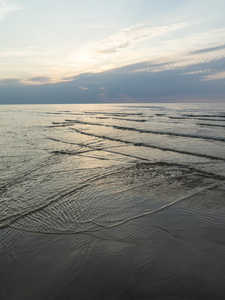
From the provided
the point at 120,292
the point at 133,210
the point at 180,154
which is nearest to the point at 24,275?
the point at 120,292

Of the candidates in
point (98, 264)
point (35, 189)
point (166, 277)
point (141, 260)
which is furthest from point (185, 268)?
point (35, 189)

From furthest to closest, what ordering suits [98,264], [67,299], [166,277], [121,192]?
[121,192] → [98,264] → [166,277] → [67,299]

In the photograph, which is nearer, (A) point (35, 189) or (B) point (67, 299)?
(B) point (67, 299)

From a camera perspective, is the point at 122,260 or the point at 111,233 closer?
the point at 122,260

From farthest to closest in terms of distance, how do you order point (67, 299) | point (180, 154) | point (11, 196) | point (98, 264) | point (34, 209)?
point (180, 154) → point (11, 196) → point (34, 209) → point (98, 264) → point (67, 299)

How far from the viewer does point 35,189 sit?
16.3ft

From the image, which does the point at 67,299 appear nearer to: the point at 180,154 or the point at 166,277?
the point at 166,277

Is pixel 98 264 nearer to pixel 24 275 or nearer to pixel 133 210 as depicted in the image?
pixel 24 275

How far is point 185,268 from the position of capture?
249 centimetres

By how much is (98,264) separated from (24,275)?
870 mm

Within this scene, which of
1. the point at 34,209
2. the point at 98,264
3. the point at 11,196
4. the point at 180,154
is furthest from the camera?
the point at 180,154

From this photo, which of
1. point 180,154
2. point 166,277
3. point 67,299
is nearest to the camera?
point 67,299

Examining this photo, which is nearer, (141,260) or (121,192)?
(141,260)

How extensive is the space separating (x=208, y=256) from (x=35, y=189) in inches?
153
